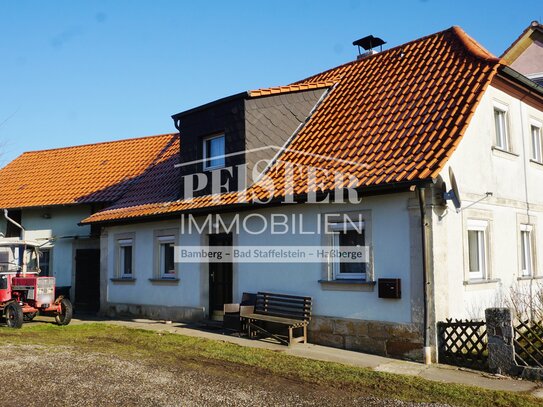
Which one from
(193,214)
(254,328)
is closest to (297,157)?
(193,214)

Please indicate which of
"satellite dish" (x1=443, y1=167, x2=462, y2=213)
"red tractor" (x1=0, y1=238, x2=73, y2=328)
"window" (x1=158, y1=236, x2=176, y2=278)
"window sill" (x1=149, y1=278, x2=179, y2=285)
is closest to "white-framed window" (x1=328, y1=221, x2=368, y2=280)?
"satellite dish" (x1=443, y1=167, x2=462, y2=213)

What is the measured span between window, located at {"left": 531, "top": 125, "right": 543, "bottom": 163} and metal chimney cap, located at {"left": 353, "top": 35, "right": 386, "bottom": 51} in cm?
715

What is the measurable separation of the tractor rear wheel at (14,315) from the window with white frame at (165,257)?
3.82m

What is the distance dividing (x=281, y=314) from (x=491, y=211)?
5043 mm

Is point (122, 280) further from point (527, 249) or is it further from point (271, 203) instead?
point (527, 249)

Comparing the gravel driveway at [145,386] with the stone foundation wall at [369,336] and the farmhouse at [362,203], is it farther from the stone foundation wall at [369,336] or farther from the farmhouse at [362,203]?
the farmhouse at [362,203]

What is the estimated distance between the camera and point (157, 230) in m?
15.8

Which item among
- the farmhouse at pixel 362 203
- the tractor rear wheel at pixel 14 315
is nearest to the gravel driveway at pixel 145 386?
the farmhouse at pixel 362 203

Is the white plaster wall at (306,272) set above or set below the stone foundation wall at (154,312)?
above

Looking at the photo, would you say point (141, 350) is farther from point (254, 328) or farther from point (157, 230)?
point (157, 230)

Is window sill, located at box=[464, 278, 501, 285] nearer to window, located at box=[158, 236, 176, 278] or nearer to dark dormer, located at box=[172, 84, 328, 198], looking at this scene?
dark dormer, located at box=[172, 84, 328, 198]

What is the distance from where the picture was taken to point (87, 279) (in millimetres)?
19297

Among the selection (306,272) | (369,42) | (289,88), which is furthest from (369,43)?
(306,272)

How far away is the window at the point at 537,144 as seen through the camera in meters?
14.1
